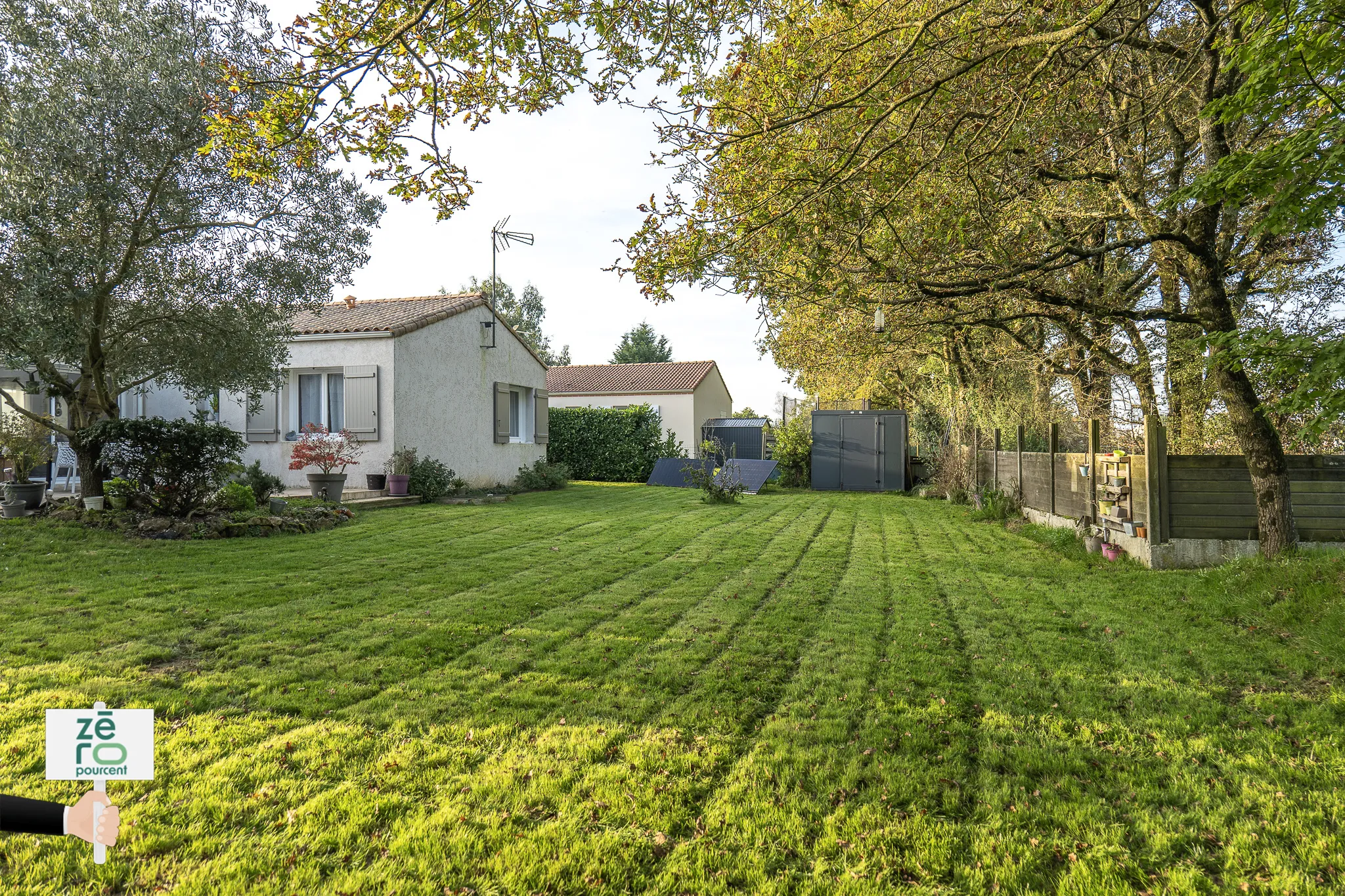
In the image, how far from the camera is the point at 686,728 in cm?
339

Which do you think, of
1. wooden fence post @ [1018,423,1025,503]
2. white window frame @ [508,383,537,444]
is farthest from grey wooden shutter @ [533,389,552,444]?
wooden fence post @ [1018,423,1025,503]

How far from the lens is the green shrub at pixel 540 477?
1730 cm

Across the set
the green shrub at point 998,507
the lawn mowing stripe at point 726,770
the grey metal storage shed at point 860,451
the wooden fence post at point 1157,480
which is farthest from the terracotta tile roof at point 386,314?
the wooden fence post at point 1157,480

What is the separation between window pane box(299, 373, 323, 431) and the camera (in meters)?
14.2

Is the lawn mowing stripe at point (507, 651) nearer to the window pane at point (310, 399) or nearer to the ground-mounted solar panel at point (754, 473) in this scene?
the window pane at point (310, 399)

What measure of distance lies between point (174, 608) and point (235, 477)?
6891 mm

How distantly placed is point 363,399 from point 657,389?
1678 cm

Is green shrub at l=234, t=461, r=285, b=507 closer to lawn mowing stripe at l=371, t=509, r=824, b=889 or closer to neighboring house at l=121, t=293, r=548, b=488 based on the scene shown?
neighboring house at l=121, t=293, r=548, b=488

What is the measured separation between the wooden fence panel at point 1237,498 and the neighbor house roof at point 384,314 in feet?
40.1

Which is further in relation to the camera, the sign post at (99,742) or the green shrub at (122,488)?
the green shrub at (122,488)

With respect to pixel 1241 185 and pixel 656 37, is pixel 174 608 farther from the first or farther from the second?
pixel 1241 185

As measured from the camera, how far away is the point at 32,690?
3602 mm

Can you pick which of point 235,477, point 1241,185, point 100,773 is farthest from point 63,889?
point 235,477

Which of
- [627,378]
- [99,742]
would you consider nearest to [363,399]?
[99,742]
